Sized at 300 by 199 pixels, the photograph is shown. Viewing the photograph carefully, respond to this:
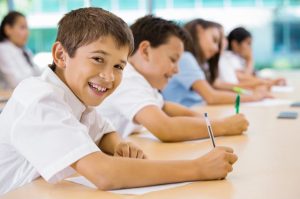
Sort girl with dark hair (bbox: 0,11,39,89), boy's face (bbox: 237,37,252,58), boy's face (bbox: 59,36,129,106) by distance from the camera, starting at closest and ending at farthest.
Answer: boy's face (bbox: 59,36,129,106)
boy's face (bbox: 237,37,252,58)
girl with dark hair (bbox: 0,11,39,89)

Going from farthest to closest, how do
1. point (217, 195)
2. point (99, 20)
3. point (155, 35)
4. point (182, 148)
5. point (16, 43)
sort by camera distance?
point (16, 43)
point (155, 35)
point (182, 148)
point (99, 20)
point (217, 195)

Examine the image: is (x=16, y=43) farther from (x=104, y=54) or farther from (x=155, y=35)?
(x=104, y=54)

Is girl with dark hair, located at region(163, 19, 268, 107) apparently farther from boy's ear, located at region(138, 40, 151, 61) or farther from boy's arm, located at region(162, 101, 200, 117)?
boy's ear, located at region(138, 40, 151, 61)

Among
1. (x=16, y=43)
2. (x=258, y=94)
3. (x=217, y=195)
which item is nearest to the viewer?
(x=217, y=195)

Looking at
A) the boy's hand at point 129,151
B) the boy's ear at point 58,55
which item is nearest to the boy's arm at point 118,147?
the boy's hand at point 129,151

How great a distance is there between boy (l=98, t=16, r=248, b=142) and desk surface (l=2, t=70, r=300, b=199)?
5 cm

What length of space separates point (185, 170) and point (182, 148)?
0.43 metres

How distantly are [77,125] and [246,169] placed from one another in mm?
445

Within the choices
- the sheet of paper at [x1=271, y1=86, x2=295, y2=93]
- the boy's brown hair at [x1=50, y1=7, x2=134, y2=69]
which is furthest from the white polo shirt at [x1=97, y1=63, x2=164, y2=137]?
the sheet of paper at [x1=271, y1=86, x2=295, y2=93]

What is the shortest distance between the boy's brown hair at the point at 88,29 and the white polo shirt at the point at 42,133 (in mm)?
122

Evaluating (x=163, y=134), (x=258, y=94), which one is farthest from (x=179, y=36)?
(x=258, y=94)

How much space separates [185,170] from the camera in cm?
109

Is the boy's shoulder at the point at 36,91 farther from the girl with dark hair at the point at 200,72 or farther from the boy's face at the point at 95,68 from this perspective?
the girl with dark hair at the point at 200,72

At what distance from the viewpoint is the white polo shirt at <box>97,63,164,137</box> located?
1671mm
